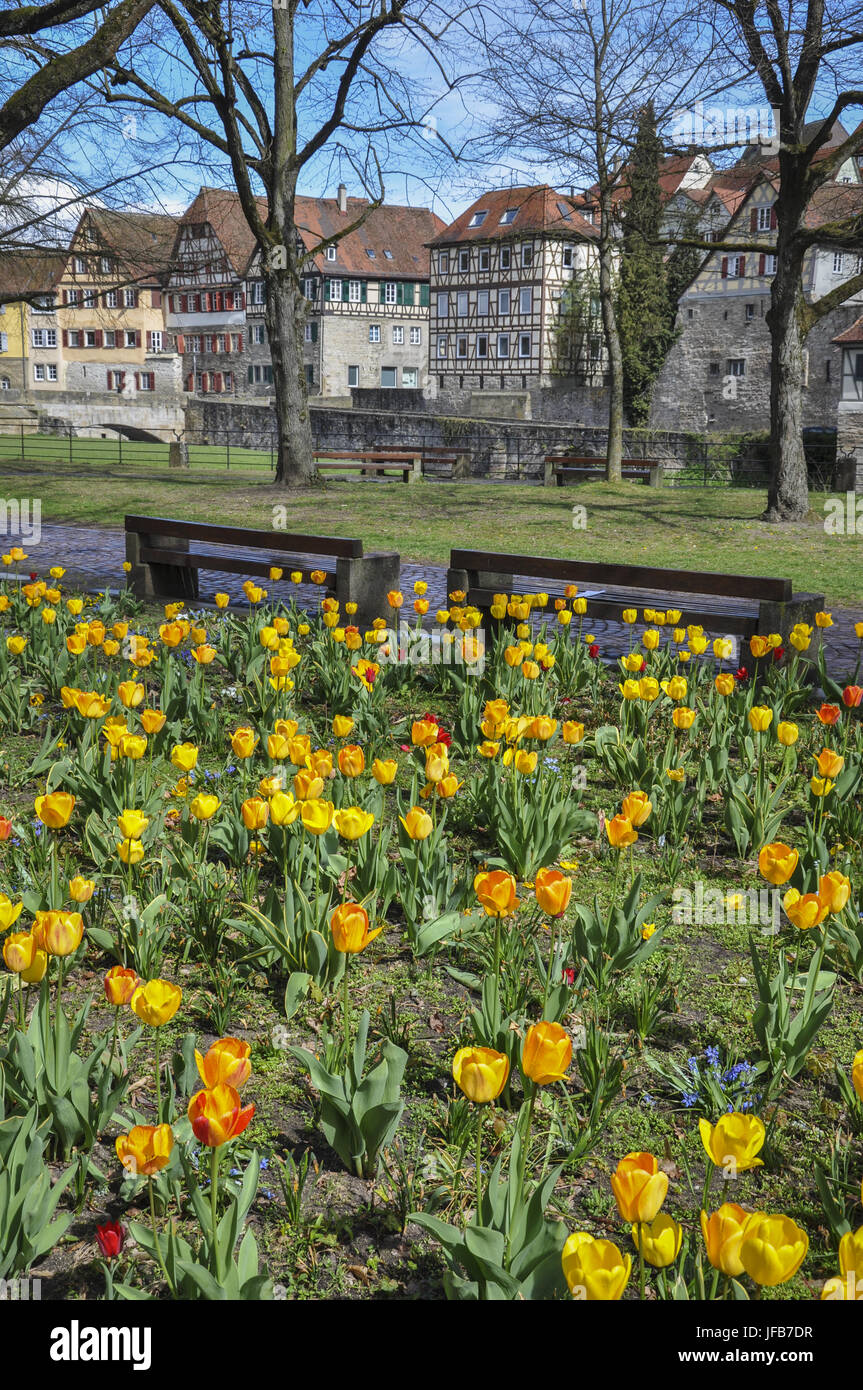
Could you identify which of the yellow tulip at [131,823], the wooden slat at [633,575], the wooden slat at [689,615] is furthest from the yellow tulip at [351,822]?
the wooden slat at [689,615]

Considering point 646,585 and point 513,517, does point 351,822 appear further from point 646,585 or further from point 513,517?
point 513,517

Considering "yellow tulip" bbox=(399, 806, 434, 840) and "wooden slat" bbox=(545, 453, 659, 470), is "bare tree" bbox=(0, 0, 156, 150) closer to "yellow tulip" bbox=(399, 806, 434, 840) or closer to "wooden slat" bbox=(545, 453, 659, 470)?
"yellow tulip" bbox=(399, 806, 434, 840)

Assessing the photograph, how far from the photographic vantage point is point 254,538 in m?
8.18

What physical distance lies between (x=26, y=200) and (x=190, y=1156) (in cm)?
2036

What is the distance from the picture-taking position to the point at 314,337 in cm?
6238

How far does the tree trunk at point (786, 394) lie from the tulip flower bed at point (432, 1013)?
12.3 meters

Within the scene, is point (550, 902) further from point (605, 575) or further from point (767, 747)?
point (605, 575)

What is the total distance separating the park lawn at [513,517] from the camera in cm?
1345

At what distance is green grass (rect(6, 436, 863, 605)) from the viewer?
530 inches

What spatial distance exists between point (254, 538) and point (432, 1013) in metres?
5.44

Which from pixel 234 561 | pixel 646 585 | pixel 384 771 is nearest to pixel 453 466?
pixel 234 561

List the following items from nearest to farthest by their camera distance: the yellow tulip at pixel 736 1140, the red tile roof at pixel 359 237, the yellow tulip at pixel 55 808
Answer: the yellow tulip at pixel 736 1140
the yellow tulip at pixel 55 808
the red tile roof at pixel 359 237

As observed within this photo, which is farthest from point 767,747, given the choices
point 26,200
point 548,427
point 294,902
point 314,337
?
point 314,337

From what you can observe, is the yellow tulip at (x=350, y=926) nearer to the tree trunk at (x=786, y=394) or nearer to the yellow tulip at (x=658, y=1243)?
the yellow tulip at (x=658, y=1243)
